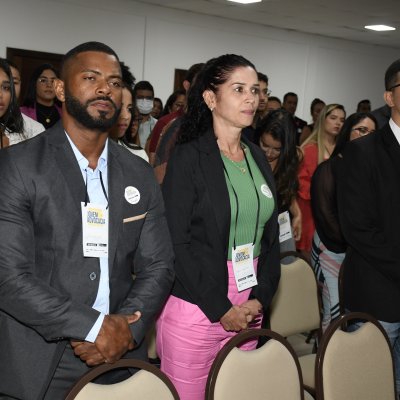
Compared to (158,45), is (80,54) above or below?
below

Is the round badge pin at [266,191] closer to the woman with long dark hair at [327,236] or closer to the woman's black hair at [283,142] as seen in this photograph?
the woman with long dark hair at [327,236]

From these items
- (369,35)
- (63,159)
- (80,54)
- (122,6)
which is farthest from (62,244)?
(369,35)

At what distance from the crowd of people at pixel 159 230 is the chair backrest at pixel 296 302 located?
0.18m

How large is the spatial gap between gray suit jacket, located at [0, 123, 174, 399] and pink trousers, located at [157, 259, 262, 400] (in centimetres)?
36

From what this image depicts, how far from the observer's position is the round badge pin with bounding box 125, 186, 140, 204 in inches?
72.5

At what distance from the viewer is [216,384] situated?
5.70ft

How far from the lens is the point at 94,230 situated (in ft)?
5.65

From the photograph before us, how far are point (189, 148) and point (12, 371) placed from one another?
3.41ft

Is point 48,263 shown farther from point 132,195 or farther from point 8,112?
point 8,112

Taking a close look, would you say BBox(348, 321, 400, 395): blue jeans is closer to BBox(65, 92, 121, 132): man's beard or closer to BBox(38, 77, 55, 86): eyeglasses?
BBox(65, 92, 121, 132): man's beard

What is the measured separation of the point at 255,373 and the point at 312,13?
8.55m

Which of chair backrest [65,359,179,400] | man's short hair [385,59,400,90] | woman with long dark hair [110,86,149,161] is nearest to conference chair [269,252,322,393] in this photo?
man's short hair [385,59,400,90]

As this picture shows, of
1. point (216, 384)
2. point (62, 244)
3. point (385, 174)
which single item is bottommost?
point (216, 384)

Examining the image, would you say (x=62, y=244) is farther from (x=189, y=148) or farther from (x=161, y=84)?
(x=161, y=84)
